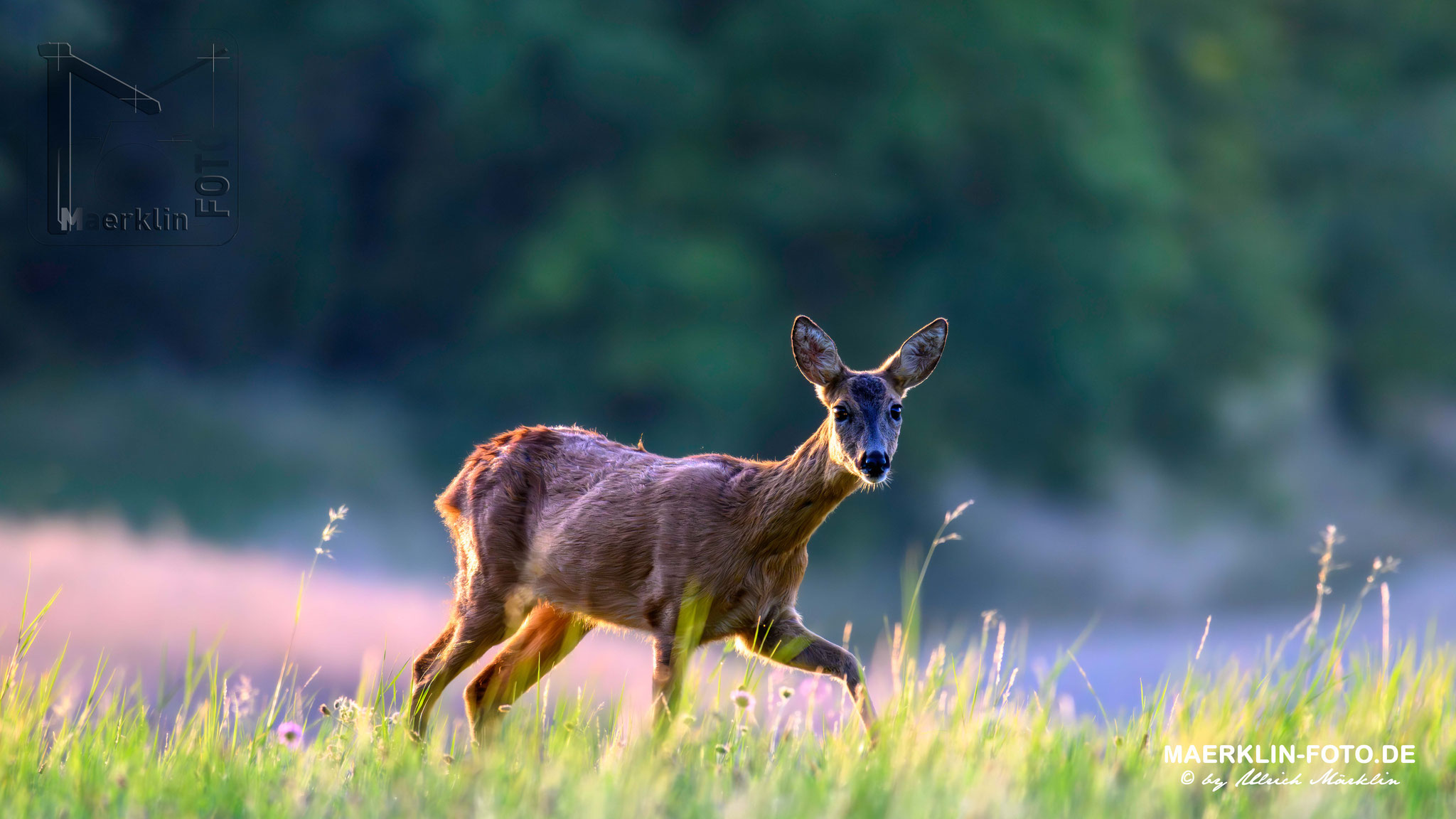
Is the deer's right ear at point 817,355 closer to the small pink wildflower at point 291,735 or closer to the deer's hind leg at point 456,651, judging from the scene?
the deer's hind leg at point 456,651

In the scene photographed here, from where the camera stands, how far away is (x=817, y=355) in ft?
19.5

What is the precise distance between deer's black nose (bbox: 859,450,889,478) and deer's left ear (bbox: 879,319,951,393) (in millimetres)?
701

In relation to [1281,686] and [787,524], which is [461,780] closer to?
[787,524]

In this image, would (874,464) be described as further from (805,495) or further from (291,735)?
(291,735)

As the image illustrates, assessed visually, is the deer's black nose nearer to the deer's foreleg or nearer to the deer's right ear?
the deer's right ear

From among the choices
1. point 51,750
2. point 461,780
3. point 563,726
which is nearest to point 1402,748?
point 563,726

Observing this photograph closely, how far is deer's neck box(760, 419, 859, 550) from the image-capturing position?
576 centimetres

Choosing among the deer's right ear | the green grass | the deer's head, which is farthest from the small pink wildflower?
the deer's right ear

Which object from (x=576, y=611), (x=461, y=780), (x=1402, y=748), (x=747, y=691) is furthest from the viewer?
(x=576, y=611)

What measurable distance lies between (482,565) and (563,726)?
1.89 meters

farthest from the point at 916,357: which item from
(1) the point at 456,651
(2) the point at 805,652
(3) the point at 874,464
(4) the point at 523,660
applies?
(1) the point at 456,651

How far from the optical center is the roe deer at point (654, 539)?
5.73m

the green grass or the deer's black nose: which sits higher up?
the deer's black nose

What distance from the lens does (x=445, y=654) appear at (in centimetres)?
648
